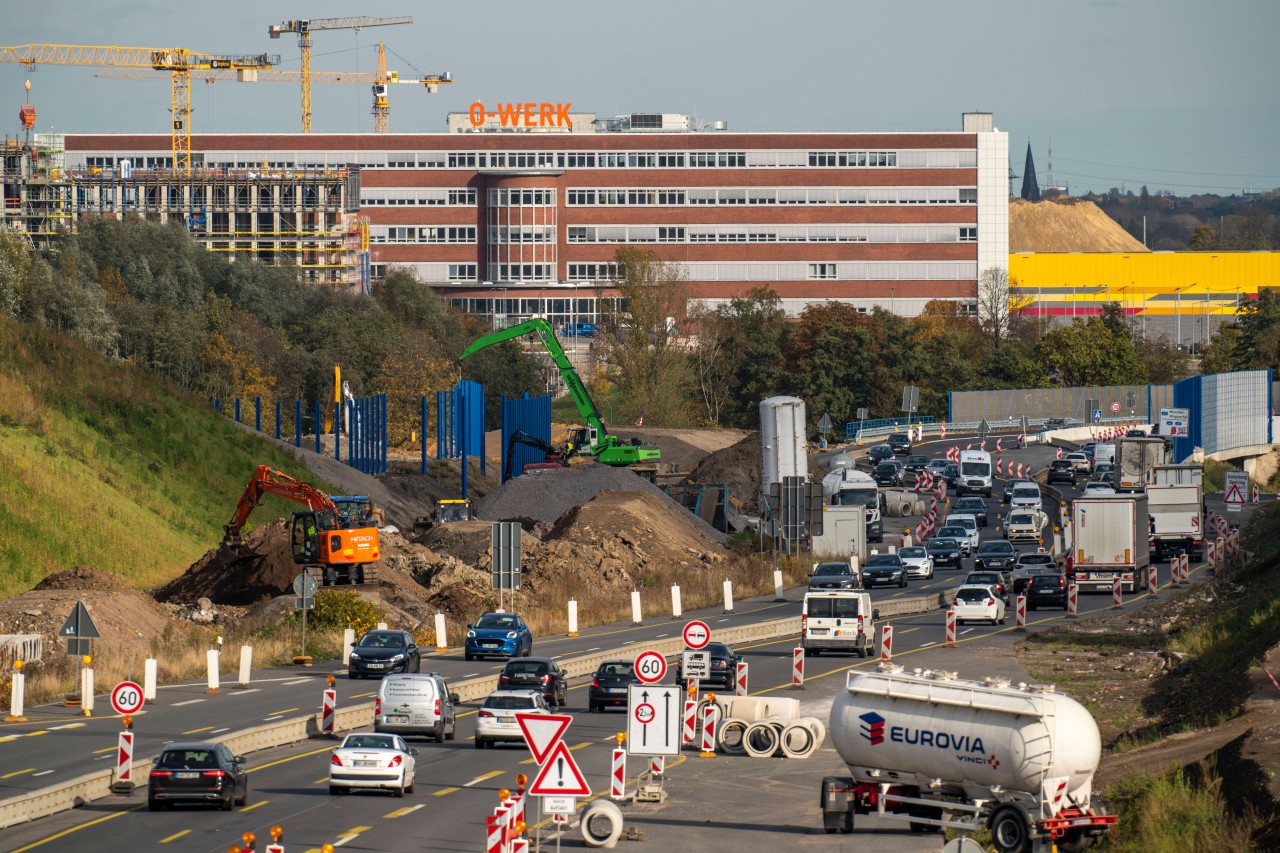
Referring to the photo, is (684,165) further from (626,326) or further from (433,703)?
(433,703)

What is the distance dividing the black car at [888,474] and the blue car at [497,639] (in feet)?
179

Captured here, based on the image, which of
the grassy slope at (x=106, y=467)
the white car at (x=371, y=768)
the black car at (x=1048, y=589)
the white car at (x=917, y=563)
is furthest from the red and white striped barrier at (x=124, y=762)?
the white car at (x=917, y=563)

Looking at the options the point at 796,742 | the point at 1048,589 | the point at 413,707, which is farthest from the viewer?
the point at 1048,589

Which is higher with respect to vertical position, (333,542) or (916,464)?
(916,464)

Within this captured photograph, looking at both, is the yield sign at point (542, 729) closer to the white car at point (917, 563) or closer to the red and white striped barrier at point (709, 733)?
the red and white striped barrier at point (709, 733)

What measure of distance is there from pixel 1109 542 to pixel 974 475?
34.9 m

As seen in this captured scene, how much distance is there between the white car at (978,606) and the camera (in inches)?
2131

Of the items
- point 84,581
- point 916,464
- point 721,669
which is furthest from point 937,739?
point 916,464

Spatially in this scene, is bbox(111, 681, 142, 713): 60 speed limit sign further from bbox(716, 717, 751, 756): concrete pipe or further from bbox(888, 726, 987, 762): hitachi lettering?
bbox(888, 726, 987, 762): hitachi lettering

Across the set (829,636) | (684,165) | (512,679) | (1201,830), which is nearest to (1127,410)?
(684,165)

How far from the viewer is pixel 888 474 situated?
332 ft

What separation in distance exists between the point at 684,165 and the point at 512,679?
148612 millimetres

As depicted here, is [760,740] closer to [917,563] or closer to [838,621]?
[838,621]

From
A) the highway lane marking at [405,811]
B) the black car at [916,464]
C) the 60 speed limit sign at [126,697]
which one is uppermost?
the black car at [916,464]
